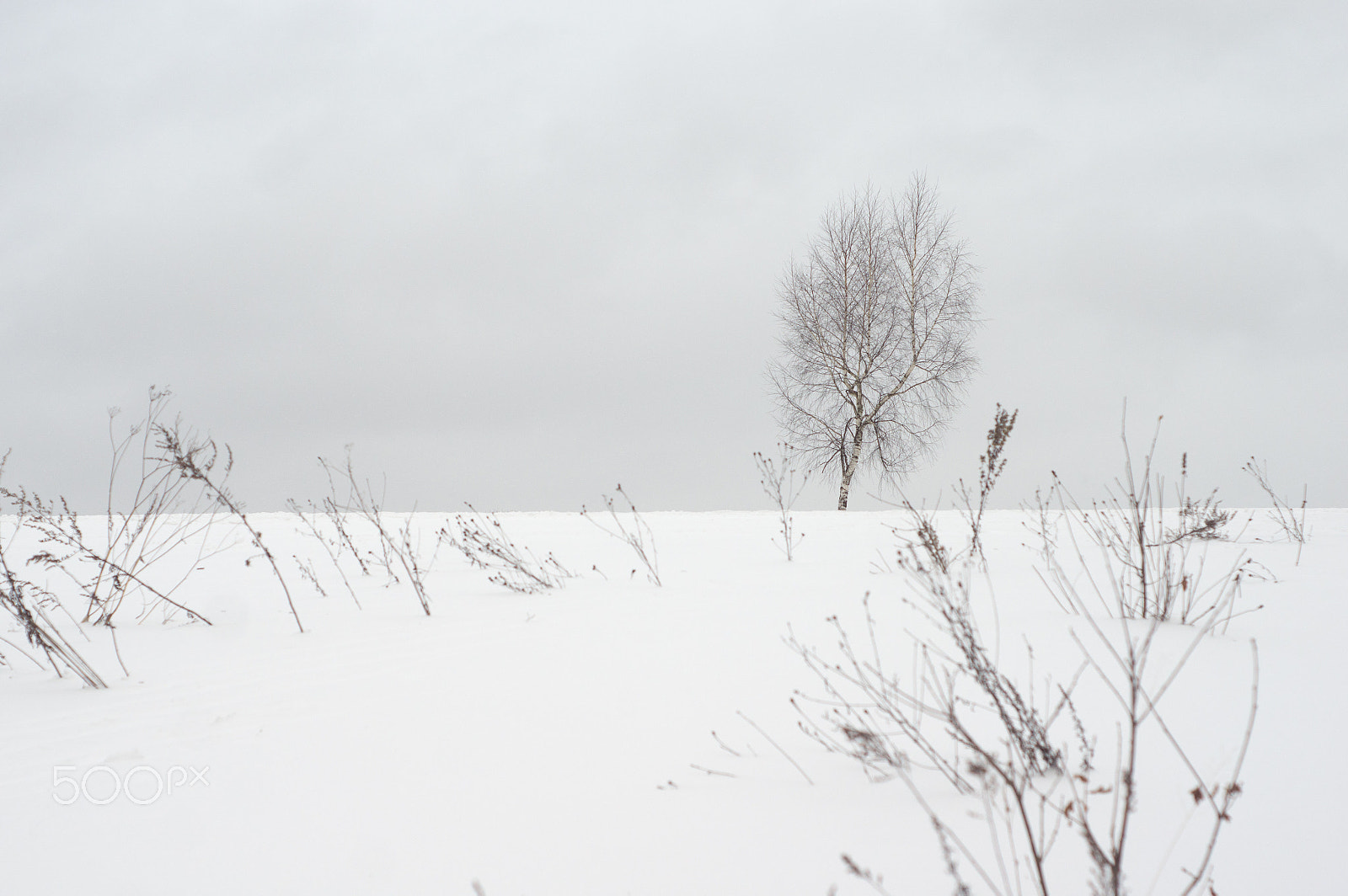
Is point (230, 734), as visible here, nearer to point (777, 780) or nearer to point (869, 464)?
point (777, 780)

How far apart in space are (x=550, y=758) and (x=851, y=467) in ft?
44.5

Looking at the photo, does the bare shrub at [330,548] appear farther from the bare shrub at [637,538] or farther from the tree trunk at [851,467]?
the tree trunk at [851,467]

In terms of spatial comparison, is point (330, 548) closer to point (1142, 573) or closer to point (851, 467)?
point (1142, 573)

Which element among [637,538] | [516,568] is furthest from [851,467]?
[516,568]

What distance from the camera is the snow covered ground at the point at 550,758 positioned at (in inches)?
56.4

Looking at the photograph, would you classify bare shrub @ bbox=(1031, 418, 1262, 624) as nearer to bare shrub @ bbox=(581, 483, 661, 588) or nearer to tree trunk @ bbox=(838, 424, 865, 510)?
bare shrub @ bbox=(581, 483, 661, 588)

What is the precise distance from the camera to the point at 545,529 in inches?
319

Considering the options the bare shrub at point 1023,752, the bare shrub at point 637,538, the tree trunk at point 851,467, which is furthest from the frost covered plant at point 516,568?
the tree trunk at point 851,467

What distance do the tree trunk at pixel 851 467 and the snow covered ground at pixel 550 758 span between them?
10.9 meters

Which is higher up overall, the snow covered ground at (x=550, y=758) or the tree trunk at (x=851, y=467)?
the tree trunk at (x=851, y=467)

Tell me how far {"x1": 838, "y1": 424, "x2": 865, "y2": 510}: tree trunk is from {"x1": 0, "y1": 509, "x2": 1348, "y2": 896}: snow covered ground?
35.8 feet

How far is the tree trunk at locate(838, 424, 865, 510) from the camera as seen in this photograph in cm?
1477

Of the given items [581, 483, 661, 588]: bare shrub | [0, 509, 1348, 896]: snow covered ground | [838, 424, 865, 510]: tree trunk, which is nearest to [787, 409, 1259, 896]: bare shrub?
[0, 509, 1348, 896]: snow covered ground

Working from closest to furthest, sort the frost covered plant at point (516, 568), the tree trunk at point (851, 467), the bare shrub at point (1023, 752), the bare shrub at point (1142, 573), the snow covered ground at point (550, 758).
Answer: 1. the bare shrub at point (1023, 752)
2. the snow covered ground at point (550, 758)
3. the bare shrub at point (1142, 573)
4. the frost covered plant at point (516, 568)
5. the tree trunk at point (851, 467)
